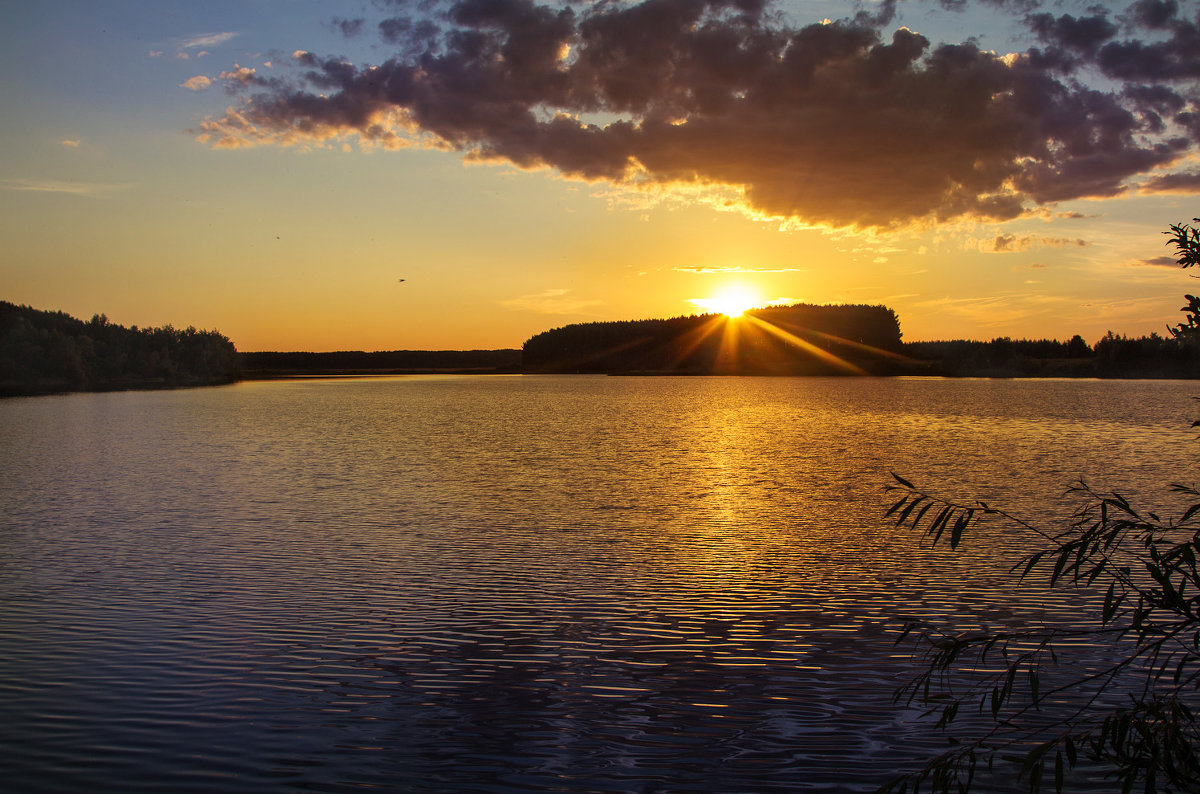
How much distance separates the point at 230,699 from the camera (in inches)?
306

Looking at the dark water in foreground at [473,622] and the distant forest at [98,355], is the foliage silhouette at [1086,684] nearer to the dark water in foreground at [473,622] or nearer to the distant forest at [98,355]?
the dark water in foreground at [473,622]

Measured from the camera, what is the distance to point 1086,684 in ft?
26.7

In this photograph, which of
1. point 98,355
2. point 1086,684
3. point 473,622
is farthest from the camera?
point 98,355

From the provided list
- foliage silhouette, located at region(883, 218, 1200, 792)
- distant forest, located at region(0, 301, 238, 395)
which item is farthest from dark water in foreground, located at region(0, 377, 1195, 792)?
distant forest, located at region(0, 301, 238, 395)

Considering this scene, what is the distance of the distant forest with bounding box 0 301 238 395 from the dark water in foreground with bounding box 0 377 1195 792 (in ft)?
319

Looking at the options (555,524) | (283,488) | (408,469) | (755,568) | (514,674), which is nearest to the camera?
(514,674)

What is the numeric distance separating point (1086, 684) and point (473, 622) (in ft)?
21.2

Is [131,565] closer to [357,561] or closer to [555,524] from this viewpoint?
[357,561]

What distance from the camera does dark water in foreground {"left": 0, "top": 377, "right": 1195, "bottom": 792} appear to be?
6.71 meters

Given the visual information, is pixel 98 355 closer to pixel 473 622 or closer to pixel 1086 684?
pixel 473 622

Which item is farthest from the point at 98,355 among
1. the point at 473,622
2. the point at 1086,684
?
the point at 1086,684

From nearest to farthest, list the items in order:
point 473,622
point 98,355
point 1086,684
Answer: point 1086,684, point 473,622, point 98,355

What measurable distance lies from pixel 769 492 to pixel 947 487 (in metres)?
4.78

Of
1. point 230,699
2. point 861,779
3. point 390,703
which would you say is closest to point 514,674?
point 390,703
